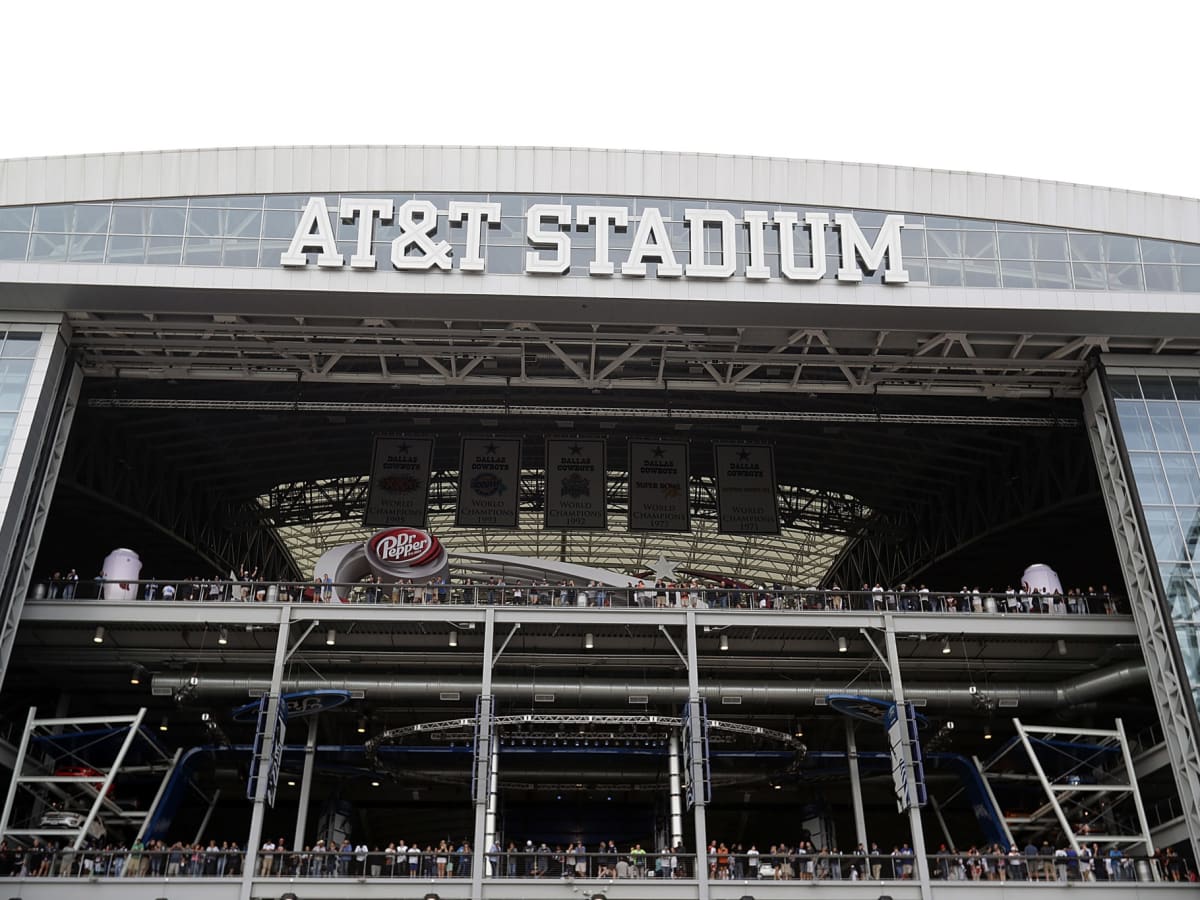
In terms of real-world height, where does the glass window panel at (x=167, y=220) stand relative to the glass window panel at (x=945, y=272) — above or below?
above

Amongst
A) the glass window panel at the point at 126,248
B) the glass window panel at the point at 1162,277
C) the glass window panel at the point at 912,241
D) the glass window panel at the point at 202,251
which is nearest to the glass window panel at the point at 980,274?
the glass window panel at the point at 912,241

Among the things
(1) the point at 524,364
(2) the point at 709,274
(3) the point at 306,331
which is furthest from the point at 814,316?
(3) the point at 306,331

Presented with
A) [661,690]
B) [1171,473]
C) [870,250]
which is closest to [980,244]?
[870,250]

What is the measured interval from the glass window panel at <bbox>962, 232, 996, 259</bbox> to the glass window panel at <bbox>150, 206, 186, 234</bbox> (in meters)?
25.4

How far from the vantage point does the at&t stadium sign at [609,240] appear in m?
36.3

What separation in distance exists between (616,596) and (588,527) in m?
4.61

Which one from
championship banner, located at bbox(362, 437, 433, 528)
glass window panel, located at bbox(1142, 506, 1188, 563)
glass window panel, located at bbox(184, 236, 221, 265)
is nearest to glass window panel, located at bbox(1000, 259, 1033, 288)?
glass window panel, located at bbox(1142, 506, 1188, 563)

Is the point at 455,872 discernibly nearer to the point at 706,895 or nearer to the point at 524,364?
the point at 706,895

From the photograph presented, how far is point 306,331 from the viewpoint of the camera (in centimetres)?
3838

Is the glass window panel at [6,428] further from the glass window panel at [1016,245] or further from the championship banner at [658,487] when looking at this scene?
the glass window panel at [1016,245]

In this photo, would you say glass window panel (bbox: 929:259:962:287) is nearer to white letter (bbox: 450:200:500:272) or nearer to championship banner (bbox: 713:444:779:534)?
championship banner (bbox: 713:444:779:534)

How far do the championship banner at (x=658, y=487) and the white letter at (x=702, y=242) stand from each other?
362 inches

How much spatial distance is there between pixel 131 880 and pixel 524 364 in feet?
66.0

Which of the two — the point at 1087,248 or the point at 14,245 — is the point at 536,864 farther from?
the point at 1087,248
